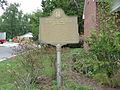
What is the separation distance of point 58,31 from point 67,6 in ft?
49.4

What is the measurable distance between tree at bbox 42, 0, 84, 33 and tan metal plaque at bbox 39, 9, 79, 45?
45.6 ft

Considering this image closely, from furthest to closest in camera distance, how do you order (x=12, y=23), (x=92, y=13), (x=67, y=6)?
(x=12, y=23), (x=67, y=6), (x=92, y=13)

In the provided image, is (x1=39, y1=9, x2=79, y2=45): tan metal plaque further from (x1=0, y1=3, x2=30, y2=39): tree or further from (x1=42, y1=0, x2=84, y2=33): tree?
(x1=0, y1=3, x2=30, y2=39): tree

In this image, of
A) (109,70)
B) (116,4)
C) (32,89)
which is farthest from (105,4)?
(116,4)

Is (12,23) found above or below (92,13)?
above

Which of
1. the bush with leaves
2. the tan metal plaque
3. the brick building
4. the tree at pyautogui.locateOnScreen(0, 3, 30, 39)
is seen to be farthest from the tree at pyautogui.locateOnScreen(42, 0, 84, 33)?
the tree at pyautogui.locateOnScreen(0, 3, 30, 39)

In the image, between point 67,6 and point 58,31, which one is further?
point 67,6

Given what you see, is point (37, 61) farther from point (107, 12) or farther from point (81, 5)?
point (81, 5)

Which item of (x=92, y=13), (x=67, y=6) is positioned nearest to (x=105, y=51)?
(x=92, y=13)

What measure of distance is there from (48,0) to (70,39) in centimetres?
1585

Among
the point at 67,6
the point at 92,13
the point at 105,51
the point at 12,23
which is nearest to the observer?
the point at 105,51

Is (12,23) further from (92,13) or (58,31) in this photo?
(58,31)

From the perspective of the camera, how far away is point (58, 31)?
5.28 m

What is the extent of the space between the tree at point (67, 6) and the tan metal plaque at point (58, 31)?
13.9 m
